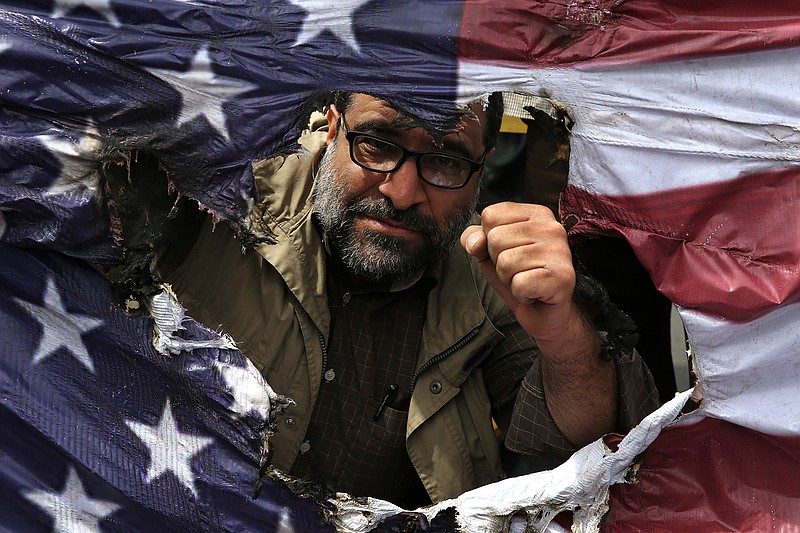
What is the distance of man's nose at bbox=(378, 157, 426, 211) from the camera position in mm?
1886

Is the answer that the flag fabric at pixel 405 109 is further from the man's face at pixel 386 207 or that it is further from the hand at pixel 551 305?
the man's face at pixel 386 207

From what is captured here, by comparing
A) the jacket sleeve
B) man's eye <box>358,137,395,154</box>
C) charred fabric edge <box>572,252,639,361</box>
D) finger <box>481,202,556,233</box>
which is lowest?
the jacket sleeve

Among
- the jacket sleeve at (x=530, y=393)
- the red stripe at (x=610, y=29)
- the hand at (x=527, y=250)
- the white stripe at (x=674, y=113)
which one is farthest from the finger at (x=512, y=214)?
the jacket sleeve at (x=530, y=393)

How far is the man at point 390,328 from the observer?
1824mm

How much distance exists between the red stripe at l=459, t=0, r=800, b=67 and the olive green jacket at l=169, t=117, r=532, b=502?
0.63 m

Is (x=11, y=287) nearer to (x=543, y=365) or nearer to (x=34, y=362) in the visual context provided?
(x=34, y=362)

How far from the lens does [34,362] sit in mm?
1553

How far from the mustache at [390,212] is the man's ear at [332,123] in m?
0.21

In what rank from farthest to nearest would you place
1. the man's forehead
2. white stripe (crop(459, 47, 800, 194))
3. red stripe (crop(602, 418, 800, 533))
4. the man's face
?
the man's face → the man's forehead → red stripe (crop(602, 418, 800, 533)) → white stripe (crop(459, 47, 800, 194))

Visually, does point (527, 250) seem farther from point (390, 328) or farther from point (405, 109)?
point (390, 328)

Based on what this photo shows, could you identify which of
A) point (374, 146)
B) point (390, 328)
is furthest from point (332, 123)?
point (390, 328)

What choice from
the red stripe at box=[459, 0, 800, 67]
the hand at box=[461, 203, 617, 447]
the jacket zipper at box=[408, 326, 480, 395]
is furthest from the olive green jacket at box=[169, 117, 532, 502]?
the red stripe at box=[459, 0, 800, 67]

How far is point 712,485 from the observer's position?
4.94ft

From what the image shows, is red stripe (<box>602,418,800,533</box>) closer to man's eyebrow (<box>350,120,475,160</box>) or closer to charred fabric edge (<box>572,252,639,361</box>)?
charred fabric edge (<box>572,252,639,361</box>)
